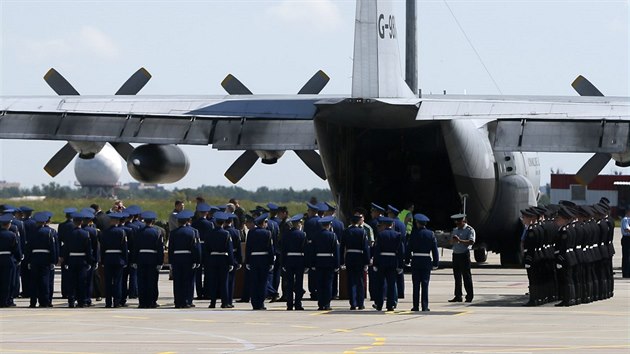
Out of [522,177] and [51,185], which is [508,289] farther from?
[51,185]

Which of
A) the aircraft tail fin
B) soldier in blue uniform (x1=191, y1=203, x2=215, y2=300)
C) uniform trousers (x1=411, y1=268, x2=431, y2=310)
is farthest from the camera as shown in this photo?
the aircraft tail fin

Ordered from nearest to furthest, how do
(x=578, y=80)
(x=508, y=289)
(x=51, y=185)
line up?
(x=508, y=289) < (x=578, y=80) < (x=51, y=185)

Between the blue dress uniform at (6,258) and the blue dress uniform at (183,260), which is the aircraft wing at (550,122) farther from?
the blue dress uniform at (6,258)

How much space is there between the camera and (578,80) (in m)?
30.9

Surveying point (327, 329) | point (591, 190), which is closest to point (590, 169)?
point (327, 329)

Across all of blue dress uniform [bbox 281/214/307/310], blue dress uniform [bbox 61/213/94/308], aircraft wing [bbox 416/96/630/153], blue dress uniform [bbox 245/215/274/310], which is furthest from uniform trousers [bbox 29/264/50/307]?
aircraft wing [bbox 416/96/630/153]

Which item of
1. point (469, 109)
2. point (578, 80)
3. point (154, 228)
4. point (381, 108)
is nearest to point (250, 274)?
point (154, 228)

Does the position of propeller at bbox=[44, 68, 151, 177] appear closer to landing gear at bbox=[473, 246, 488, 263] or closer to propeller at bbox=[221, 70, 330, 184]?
propeller at bbox=[221, 70, 330, 184]

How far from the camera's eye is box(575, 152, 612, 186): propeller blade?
31891 millimetres

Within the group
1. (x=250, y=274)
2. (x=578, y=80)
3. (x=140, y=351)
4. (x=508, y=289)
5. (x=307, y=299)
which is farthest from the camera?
(x=578, y=80)

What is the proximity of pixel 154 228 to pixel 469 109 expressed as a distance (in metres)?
7.78

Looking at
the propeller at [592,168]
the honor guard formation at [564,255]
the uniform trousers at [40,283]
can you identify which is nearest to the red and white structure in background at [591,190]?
the propeller at [592,168]

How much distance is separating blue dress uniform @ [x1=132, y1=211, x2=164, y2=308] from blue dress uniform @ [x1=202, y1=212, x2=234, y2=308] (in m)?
0.85

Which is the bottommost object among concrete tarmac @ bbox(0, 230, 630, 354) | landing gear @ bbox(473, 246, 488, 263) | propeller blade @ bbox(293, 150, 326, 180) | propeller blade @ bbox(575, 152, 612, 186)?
concrete tarmac @ bbox(0, 230, 630, 354)
